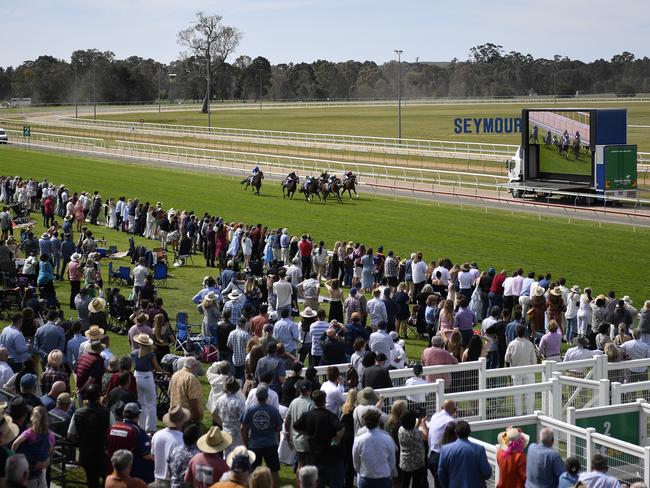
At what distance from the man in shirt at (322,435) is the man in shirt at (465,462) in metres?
1.15

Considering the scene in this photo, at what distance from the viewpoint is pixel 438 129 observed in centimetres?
9225

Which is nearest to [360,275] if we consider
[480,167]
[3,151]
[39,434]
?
[39,434]

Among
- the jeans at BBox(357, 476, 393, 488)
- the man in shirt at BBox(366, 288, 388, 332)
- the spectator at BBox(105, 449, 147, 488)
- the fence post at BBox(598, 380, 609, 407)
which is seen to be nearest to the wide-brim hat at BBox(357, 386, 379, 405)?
the jeans at BBox(357, 476, 393, 488)

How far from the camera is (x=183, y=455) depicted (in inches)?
330

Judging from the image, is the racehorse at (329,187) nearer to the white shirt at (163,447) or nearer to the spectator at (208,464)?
the white shirt at (163,447)

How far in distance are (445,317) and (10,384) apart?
694 centimetres

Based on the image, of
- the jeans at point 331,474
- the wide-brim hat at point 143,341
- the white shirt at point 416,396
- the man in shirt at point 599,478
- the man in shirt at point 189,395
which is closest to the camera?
the man in shirt at point 599,478

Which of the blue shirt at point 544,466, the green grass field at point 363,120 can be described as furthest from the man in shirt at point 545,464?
the green grass field at point 363,120

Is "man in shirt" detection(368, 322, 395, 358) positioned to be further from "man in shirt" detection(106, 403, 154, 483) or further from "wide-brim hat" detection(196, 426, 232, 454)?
"wide-brim hat" detection(196, 426, 232, 454)

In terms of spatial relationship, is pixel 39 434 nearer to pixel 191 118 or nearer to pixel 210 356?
pixel 210 356

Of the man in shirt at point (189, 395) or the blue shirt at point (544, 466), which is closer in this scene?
the blue shirt at point (544, 466)

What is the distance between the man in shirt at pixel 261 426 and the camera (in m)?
9.55

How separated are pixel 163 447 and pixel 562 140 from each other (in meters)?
32.6

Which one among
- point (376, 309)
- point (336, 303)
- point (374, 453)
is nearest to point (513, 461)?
point (374, 453)
